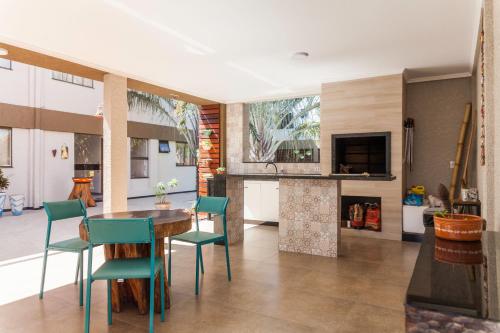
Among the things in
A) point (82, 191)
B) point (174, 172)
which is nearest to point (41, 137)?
point (82, 191)

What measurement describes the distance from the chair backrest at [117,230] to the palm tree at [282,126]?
5.22m

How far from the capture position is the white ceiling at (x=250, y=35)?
3254 mm

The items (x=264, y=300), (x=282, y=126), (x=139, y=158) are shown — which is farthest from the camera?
(x=139, y=158)

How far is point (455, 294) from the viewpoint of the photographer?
0.85 meters

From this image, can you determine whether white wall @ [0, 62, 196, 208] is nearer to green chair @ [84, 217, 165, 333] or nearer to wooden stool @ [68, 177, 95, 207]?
wooden stool @ [68, 177, 95, 207]

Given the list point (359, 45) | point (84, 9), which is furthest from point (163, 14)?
point (359, 45)

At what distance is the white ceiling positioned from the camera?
3254 millimetres

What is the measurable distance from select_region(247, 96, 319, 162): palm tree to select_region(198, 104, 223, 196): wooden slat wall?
0.75 metres

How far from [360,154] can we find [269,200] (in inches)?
79.0

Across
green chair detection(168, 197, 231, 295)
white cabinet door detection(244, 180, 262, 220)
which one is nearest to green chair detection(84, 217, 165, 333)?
green chair detection(168, 197, 231, 295)

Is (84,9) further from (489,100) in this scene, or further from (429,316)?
(429,316)

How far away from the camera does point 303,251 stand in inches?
184

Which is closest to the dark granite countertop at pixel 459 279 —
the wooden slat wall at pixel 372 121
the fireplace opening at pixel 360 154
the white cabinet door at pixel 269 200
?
the wooden slat wall at pixel 372 121

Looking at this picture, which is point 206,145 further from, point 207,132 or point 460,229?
point 460,229
